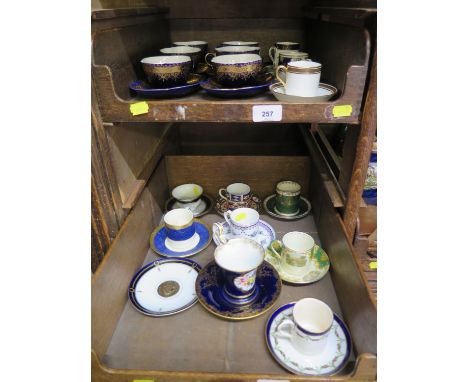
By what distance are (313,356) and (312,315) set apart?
9 cm

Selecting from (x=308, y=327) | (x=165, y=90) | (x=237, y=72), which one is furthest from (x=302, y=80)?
(x=308, y=327)

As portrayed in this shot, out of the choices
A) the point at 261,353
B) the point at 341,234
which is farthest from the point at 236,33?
the point at 261,353

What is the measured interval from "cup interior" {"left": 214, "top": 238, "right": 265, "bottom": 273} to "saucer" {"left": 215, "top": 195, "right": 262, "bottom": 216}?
1.16ft

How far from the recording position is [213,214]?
1340 mm

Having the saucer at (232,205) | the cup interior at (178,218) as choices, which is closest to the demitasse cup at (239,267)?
the cup interior at (178,218)

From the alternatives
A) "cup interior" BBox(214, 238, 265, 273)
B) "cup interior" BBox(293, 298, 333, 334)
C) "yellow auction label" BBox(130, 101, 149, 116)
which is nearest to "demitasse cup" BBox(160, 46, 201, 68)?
"yellow auction label" BBox(130, 101, 149, 116)

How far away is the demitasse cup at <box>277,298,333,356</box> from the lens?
735 mm

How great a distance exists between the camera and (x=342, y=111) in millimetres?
798

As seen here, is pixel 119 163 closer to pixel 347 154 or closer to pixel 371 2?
pixel 347 154

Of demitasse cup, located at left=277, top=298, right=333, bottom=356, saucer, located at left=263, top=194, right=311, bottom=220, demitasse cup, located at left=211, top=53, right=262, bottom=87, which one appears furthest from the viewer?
saucer, located at left=263, top=194, right=311, bottom=220

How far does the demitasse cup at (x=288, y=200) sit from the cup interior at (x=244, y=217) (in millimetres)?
207

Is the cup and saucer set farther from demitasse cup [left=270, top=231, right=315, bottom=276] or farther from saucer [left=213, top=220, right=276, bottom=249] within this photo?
demitasse cup [left=270, top=231, right=315, bottom=276]

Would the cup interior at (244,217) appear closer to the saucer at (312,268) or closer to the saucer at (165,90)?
the saucer at (312,268)

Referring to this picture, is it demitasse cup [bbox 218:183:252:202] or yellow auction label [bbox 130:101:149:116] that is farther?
demitasse cup [bbox 218:183:252:202]
